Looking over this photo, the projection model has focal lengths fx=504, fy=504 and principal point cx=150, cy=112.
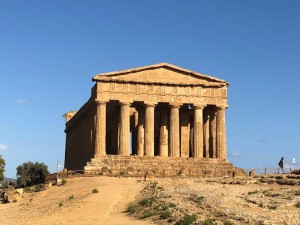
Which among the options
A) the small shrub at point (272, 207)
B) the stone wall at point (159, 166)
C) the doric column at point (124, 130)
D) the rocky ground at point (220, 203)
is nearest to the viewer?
the rocky ground at point (220, 203)

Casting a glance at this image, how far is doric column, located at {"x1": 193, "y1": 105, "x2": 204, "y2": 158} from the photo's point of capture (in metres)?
57.7

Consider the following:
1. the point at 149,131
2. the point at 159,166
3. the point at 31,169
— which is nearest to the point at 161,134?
the point at 149,131

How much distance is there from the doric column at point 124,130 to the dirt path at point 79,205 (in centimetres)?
1135

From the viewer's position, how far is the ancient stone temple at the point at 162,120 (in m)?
53.2

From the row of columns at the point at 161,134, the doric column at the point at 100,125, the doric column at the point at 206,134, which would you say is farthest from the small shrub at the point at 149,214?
the doric column at the point at 206,134

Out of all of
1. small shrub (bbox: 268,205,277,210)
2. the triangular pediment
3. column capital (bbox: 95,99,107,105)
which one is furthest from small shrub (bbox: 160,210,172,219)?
the triangular pediment

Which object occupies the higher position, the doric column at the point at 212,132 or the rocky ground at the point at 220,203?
the doric column at the point at 212,132

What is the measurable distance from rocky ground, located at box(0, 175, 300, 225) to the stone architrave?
42.3 feet

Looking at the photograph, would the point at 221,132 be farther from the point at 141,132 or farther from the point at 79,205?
the point at 79,205

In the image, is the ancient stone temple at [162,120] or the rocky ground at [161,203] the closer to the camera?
the rocky ground at [161,203]

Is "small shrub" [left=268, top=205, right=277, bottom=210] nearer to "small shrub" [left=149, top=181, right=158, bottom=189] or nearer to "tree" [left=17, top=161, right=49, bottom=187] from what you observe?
"small shrub" [left=149, top=181, right=158, bottom=189]

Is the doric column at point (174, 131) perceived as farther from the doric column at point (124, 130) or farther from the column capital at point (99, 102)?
the column capital at point (99, 102)

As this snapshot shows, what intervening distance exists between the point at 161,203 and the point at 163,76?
95.5ft

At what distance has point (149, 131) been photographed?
56.8 metres
